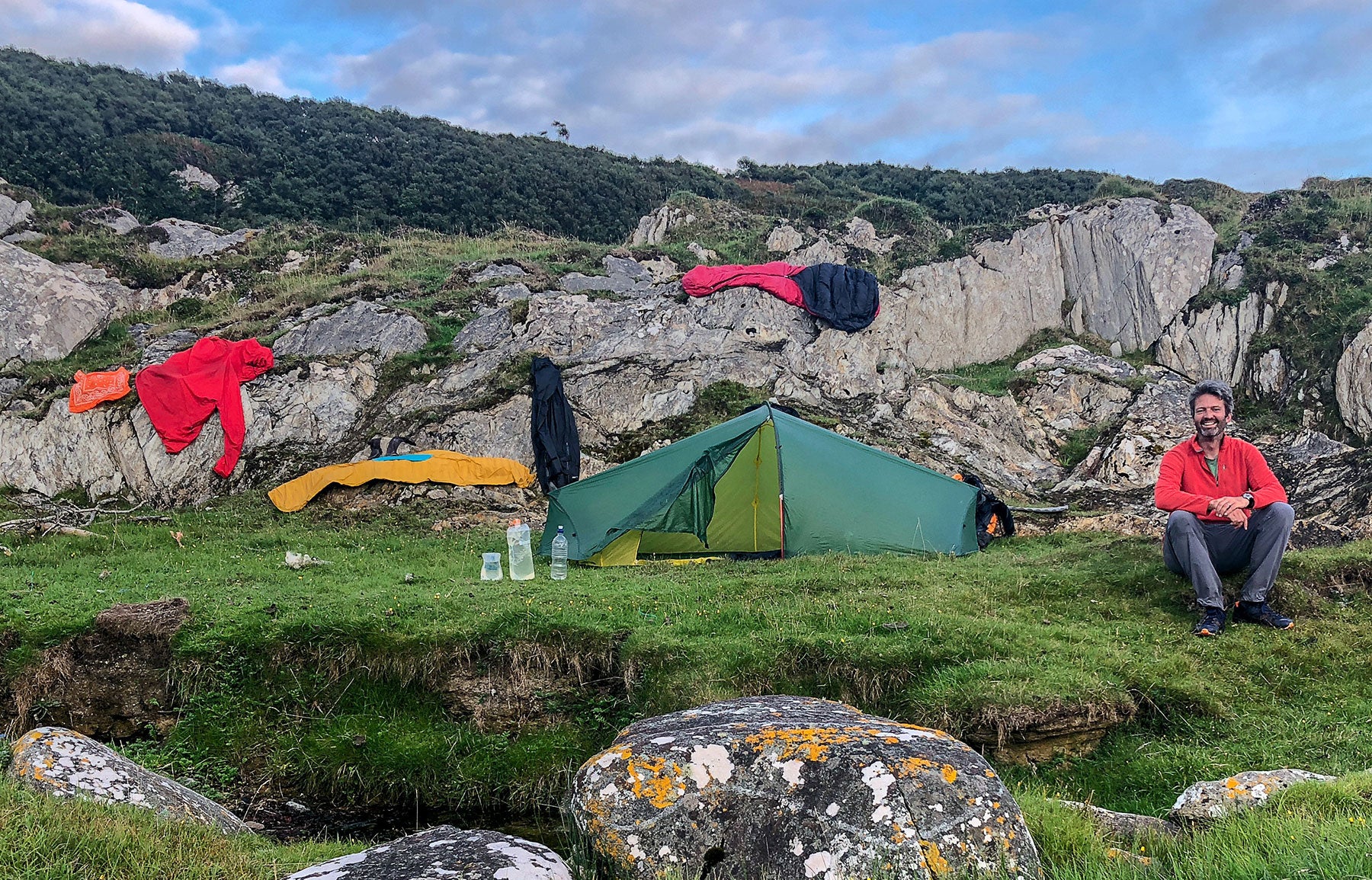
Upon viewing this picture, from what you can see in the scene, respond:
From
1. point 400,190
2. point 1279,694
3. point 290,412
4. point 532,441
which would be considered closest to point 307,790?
point 1279,694

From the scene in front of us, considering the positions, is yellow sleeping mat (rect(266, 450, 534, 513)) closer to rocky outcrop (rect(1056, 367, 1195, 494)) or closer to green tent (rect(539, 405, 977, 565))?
green tent (rect(539, 405, 977, 565))

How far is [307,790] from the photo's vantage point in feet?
21.8

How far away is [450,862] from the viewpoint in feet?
12.6

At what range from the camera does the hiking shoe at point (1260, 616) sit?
6934mm

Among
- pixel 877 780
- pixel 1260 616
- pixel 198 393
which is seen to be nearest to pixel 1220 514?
pixel 1260 616

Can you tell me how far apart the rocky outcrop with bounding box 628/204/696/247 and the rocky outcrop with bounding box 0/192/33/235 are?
18.4 metres

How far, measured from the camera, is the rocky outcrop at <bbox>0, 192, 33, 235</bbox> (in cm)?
2489

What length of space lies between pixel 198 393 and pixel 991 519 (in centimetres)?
1424

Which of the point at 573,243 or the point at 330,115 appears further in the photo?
the point at 330,115

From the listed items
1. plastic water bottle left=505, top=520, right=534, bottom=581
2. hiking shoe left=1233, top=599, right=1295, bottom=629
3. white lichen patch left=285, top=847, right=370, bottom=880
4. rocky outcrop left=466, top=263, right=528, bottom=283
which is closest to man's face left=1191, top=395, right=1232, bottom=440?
hiking shoe left=1233, top=599, right=1295, bottom=629

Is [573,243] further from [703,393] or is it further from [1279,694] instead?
[1279,694]


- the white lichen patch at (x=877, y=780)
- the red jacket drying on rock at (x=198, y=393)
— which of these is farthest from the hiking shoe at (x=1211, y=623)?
the red jacket drying on rock at (x=198, y=393)

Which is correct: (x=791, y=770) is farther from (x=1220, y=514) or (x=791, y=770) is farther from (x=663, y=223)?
(x=663, y=223)

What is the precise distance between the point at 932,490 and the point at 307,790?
27.7ft
